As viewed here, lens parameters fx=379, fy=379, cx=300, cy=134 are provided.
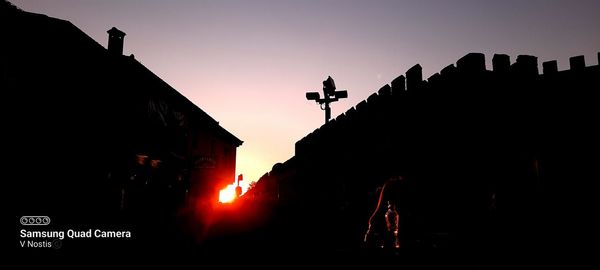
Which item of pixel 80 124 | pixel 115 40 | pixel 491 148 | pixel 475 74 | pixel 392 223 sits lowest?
pixel 392 223

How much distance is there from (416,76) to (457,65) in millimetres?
605

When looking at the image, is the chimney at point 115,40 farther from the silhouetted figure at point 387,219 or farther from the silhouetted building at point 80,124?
the silhouetted figure at point 387,219

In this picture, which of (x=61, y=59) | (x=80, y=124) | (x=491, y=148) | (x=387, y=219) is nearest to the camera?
(x=491, y=148)

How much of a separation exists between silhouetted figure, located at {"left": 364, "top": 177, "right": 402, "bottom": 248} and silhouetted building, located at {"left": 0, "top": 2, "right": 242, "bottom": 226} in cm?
1266

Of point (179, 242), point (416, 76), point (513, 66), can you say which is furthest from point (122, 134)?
point (513, 66)

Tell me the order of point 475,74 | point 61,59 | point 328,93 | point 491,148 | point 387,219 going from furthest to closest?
1. point 61,59
2. point 328,93
3. point 387,219
4. point 491,148
5. point 475,74

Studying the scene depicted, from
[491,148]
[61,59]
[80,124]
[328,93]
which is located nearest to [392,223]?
[491,148]

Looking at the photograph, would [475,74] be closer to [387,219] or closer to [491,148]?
[491,148]

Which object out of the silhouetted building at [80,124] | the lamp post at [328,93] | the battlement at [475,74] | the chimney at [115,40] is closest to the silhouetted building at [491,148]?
the battlement at [475,74]

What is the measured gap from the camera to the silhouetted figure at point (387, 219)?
5770 mm

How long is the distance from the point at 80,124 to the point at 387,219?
14148 mm

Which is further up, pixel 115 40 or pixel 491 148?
pixel 115 40

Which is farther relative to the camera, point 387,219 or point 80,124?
point 80,124

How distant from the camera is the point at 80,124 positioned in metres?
15.4
